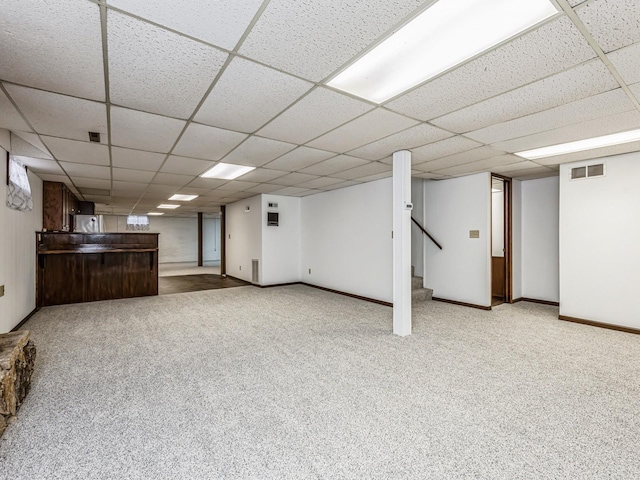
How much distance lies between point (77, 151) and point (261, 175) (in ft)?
8.41

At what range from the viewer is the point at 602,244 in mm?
4266

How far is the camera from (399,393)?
2.46m

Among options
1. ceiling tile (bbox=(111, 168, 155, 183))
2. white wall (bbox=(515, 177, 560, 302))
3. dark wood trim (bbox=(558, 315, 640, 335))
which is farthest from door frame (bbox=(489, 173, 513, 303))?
ceiling tile (bbox=(111, 168, 155, 183))

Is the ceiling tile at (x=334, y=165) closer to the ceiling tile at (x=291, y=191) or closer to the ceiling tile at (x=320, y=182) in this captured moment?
the ceiling tile at (x=320, y=182)

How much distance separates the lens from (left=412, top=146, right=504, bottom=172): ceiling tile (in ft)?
13.1

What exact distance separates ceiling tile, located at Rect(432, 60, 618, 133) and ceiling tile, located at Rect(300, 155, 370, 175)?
1522mm

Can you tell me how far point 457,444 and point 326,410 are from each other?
867 millimetres

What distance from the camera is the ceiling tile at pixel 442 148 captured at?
11.8 ft

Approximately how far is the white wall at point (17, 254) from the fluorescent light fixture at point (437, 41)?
3855 mm

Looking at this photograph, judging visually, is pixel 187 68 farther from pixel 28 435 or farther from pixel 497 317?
pixel 497 317

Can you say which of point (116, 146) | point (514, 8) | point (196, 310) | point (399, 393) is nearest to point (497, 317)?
point (399, 393)

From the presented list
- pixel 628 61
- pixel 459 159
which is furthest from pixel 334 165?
pixel 628 61

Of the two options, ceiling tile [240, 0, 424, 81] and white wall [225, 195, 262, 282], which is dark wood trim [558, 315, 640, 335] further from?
white wall [225, 195, 262, 282]

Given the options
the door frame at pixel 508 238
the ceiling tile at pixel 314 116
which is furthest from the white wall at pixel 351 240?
the ceiling tile at pixel 314 116
